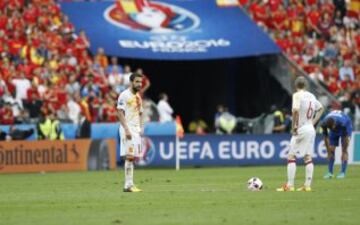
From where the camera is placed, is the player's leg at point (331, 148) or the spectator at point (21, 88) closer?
the player's leg at point (331, 148)

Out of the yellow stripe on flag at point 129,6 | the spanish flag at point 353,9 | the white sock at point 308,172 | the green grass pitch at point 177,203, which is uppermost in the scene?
the spanish flag at point 353,9

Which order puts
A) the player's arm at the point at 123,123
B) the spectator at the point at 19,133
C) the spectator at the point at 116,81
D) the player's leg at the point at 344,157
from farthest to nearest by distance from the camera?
the spectator at the point at 116,81
the spectator at the point at 19,133
the player's leg at the point at 344,157
the player's arm at the point at 123,123

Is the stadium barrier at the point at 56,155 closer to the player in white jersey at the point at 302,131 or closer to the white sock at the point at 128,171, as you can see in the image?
the white sock at the point at 128,171

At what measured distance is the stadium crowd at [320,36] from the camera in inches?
1726

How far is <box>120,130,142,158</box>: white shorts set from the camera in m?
22.0

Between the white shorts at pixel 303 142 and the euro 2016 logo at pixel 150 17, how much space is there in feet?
70.5

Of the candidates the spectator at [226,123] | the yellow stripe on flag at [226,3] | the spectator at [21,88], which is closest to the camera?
the spectator at [21,88]

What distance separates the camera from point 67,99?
3847cm

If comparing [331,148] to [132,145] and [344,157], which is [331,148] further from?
[132,145]

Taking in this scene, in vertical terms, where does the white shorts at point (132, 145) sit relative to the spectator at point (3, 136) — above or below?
below

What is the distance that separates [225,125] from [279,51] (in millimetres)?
3691

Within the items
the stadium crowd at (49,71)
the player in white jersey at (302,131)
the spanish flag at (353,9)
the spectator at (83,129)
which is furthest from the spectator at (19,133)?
the spanish flag at (353,9)

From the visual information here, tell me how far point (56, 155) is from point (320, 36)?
15409 millimetres

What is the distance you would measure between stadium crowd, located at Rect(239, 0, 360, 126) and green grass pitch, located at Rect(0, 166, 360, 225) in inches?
631
